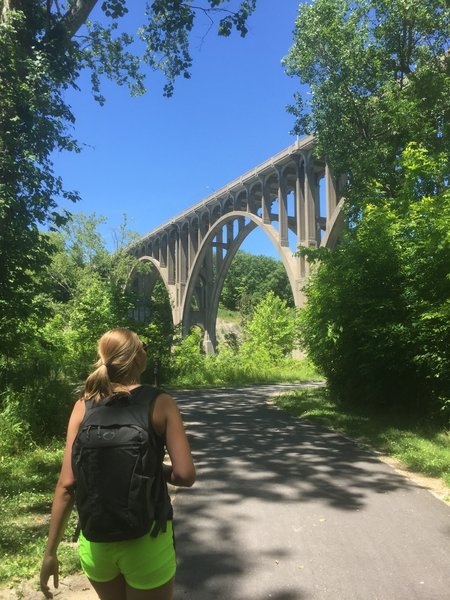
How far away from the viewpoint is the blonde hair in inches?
75.9


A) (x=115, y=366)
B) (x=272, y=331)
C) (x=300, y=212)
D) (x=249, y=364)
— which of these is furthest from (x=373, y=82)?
(x=272, y=331)

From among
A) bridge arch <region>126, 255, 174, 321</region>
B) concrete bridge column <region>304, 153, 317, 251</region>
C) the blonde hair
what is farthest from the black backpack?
bridge arch <region>126, 255, 174, 321</region>

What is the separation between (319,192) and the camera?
31.0m

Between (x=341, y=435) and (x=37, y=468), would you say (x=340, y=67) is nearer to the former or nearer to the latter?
(x=341, y=435)

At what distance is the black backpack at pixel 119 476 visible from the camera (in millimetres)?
1740

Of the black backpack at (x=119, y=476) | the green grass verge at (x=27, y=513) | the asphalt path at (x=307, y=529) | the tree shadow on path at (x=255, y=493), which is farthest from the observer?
the green grass verge at (x=27, y=513)

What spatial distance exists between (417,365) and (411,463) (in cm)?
296

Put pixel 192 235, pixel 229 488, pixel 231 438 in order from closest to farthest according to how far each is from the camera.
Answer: pixel 229 488 → pixel 231 438 → pixel 192 235

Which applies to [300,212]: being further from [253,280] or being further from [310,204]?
[253,280]

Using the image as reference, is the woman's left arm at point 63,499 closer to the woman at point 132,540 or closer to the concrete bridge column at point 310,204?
the woman at point 132,540

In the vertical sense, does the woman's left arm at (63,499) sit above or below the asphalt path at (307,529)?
above

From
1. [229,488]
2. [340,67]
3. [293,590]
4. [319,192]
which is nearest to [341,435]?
[229,488]

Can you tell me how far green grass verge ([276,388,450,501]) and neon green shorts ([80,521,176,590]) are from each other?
4542mm

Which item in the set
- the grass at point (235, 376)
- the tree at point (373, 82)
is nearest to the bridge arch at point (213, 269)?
the grass at point (235, 376)
